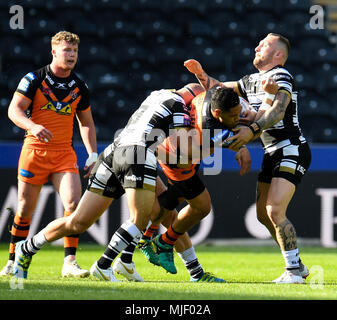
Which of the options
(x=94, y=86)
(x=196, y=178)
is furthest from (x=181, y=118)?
(x=94, y=86)

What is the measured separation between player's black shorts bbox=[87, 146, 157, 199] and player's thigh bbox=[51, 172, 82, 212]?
88cm

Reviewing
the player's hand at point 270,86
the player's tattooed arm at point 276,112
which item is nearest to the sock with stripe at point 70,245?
the player's tattooed arm at point 276,112

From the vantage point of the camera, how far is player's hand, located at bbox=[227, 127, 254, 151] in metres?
6.02

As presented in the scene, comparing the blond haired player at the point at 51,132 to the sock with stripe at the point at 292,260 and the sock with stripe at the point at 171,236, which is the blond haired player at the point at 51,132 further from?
the sock with stripe at the point at 292,260

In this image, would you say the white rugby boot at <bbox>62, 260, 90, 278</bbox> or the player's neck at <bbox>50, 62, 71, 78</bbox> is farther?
the player's neck at <bbox>50, 62, 71, 78</bbox>

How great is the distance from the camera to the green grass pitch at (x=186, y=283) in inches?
206

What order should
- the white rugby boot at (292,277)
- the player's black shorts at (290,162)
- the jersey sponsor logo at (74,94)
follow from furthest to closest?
the jersey sponsor logo at (74,94) → the player's black shorts at (290,162) → the white rugby boot at (292,277)

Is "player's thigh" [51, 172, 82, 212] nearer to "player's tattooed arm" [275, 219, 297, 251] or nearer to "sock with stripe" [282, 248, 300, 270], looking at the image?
"player's tattooed arm" [275, 219, 297, 251]

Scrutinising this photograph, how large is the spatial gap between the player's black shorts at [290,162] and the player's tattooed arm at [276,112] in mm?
439

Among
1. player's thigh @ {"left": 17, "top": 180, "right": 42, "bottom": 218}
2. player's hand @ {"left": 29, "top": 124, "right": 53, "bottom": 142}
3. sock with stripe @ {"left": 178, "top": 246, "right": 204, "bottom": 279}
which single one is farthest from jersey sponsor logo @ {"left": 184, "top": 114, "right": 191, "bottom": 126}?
player's thigh @ {"left": 17, "top": 180, "right": 42, "bottom": 218}

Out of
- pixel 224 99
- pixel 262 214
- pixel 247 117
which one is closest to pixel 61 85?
pixel 247 117

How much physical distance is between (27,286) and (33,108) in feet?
7.16

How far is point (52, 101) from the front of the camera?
7.24 meters

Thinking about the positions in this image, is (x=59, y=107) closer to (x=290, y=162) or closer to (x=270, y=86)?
(x=270, y=86)
